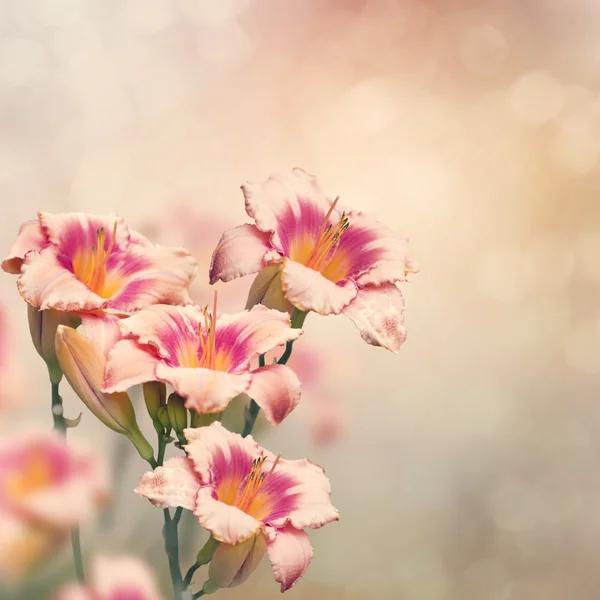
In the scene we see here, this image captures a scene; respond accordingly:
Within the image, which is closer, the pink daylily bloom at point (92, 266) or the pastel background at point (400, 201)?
the pink daylily bloom at point (92, 266)

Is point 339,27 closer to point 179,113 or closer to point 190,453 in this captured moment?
point 179,113

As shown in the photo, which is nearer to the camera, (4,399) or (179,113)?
(4,399)

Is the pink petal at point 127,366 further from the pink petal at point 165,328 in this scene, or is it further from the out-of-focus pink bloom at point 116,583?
the out-of-focus pink bloom at point 116,583

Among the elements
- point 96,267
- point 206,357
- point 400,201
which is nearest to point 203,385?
point 206,357

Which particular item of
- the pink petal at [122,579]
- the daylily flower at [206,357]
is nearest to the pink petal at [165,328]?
the daylily flower at [206,357]

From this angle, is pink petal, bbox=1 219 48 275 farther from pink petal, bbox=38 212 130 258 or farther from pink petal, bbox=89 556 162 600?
pink petal, bbox=89 556 162 600

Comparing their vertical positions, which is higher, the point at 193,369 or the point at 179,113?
the point at 179,113

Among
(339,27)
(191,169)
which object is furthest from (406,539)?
(339,27)
